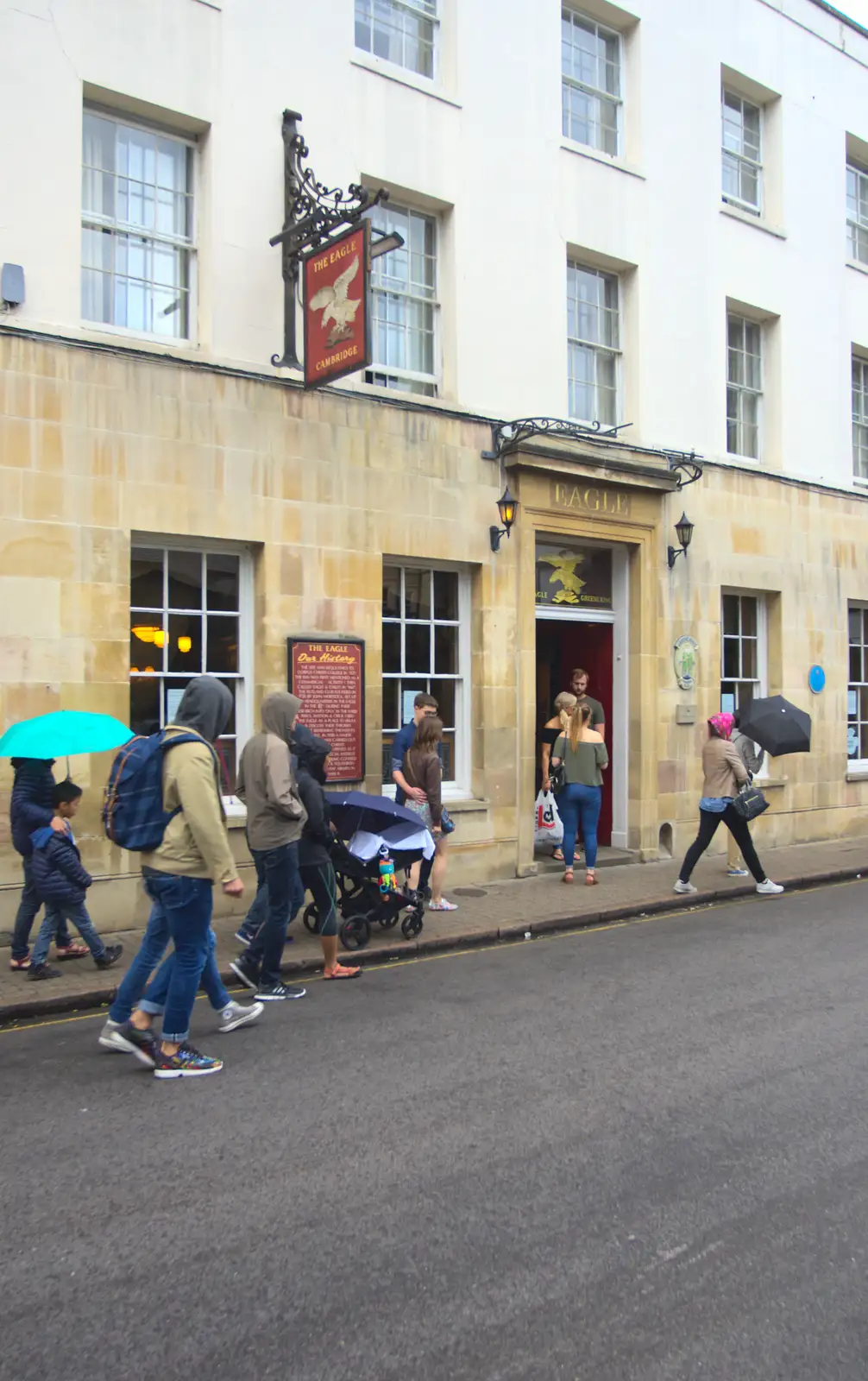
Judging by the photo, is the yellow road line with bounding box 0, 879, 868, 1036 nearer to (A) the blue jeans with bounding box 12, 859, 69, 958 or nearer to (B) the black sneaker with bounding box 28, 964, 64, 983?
(B) the black sneaker with bounding box 28, 964, 64, 983

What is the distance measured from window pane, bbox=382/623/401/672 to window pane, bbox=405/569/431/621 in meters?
0.20

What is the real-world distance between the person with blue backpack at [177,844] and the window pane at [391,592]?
5223 mm

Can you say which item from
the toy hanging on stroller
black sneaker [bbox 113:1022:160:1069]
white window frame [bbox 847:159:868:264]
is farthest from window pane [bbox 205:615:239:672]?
white window frame [bbox 847:159:868:264]

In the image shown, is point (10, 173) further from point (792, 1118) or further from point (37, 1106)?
point (792, 1118)

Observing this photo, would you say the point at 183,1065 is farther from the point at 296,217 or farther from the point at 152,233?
the point at 296,217

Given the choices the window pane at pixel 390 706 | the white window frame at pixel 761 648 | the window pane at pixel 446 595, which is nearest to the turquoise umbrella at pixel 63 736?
the window pane at pixel 390 706

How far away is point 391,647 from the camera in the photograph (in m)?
10.7

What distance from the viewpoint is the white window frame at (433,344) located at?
10766 mm

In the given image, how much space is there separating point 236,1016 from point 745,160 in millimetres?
13356

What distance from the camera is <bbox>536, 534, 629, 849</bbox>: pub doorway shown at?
12492mm

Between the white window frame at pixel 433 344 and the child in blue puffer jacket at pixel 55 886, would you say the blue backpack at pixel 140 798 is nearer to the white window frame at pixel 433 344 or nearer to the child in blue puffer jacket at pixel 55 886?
the child in blue puffer jacket at pixel 55 886

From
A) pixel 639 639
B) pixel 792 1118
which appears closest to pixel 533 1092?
pixel 792 1118

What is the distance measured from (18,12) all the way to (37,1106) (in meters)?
7.99

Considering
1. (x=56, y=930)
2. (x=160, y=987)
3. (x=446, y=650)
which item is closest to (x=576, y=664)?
(x=446, y=650)
